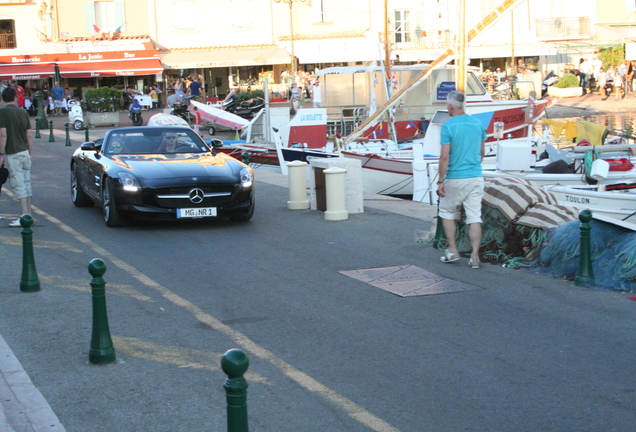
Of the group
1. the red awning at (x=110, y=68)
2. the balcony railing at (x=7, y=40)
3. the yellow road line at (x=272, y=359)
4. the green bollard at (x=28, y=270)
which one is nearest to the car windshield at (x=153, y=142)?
the yellow road line at (x=272, y=359)

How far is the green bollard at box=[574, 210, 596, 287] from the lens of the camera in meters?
7.77

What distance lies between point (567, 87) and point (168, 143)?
121 feet

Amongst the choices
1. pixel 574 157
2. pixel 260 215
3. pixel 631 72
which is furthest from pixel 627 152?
pixel 631 72

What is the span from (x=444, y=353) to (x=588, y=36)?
52.3 meters

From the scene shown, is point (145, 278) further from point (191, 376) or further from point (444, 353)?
point (444, 353)

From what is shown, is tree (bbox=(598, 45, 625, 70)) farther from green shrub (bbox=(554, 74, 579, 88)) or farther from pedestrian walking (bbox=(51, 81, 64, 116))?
pedestrian walking (bbox=(51, 81, 64, 116))

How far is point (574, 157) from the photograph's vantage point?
14.3m

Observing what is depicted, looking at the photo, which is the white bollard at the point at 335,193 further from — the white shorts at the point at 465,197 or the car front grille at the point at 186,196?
the white shorts at the point at 465,197

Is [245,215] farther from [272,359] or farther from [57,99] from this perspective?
[57,99]

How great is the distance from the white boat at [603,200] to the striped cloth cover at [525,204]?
1.79 metres

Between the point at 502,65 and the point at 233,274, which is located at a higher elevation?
the point at 502,65

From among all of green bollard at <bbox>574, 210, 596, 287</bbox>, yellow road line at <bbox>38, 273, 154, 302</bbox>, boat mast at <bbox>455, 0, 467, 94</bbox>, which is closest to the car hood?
yellow road line at <bbox>38, 273, 154, 302</bbox>

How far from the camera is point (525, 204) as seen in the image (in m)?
9.38

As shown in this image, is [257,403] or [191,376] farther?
[191,376]
